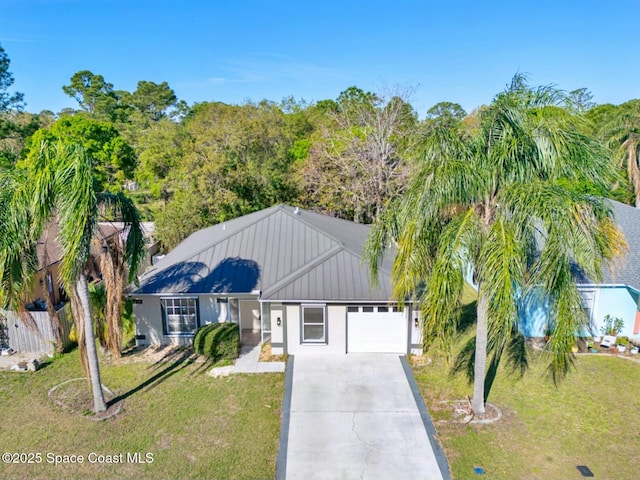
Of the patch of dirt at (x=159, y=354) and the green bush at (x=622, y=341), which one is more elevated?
the green bush at (x=622, y=341)

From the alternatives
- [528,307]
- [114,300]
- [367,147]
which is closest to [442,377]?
[528,307]

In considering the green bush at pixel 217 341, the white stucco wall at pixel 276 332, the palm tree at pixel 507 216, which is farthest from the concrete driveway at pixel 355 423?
the palm tree at pixel 507 216

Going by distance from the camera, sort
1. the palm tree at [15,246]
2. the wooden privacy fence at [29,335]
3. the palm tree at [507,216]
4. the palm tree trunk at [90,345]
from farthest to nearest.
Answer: the wooden privacy fence at [29,335] → the palm tree trunk at [90,345] → the palm tree at [15,246] → the palm tree at [507,216]

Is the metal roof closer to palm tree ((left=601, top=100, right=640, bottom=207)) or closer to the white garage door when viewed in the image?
the white garage door

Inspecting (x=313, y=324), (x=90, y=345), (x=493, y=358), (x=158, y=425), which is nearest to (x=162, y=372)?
(x=158, y=425)

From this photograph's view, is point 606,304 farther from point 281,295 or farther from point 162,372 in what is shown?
point 162,372

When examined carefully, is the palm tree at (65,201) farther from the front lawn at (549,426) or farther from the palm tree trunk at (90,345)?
the front lawn at (549,426)

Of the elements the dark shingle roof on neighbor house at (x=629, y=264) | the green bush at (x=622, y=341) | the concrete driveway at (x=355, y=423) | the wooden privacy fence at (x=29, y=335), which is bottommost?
the concrete driveway at (x=355, y=423)
